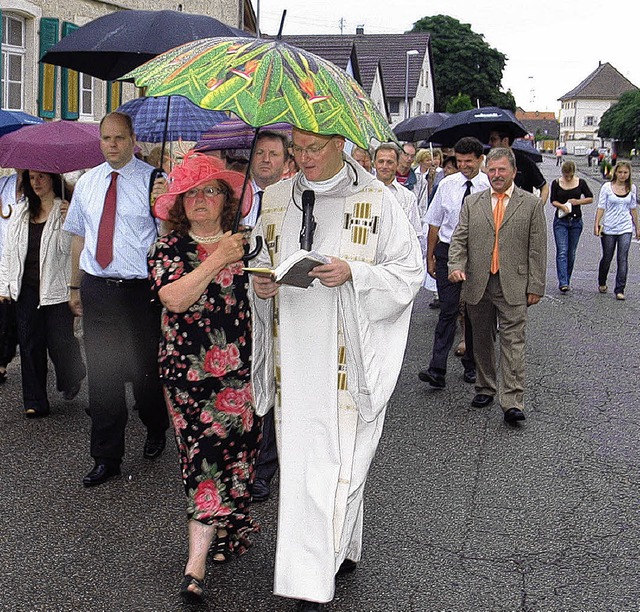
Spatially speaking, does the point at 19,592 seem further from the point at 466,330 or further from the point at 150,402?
the point at 466,330

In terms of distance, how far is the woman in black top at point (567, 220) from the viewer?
45.9 feet

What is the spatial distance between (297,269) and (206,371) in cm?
86

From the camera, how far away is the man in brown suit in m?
7.39

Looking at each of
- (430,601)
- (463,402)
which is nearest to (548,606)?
(430,601)

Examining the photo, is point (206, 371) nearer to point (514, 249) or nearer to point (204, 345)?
point (204, 345)

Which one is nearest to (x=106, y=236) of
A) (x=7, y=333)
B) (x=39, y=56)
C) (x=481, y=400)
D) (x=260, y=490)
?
(x=260, y=490)

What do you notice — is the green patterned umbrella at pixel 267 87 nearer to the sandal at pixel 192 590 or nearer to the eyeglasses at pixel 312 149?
the eyeglasses at pixel 312 149

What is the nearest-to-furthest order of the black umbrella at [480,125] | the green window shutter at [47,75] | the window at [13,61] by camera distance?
the black umbrella at [480,125]
the window at [13,61]
the green window shutter at [47,75]

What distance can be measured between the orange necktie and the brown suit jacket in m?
0.03

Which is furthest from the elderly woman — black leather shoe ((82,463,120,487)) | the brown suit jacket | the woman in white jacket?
the brown suit jacket

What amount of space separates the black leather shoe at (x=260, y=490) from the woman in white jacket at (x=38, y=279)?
7.22 ft

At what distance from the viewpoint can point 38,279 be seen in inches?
285

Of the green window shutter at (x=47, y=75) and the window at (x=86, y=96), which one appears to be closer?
the green window shutter at (x=47, y=75)

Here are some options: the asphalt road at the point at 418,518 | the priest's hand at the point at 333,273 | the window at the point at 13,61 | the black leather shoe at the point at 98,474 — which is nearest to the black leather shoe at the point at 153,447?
the asphalt road at the point at 418,518
